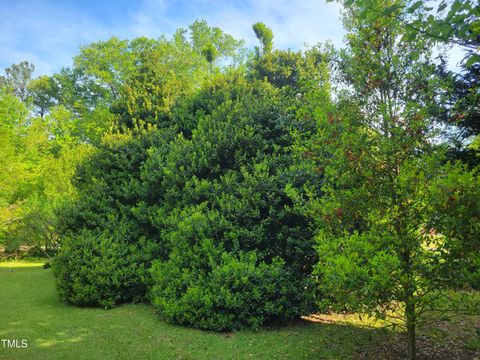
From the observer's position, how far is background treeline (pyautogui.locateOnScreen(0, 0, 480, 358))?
434 centimetres

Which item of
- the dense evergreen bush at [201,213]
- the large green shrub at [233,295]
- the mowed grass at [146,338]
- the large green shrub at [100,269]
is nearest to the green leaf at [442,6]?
the dense evergreen bush at [201,213]

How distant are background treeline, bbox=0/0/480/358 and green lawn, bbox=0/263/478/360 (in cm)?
45

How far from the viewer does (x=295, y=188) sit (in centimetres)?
639

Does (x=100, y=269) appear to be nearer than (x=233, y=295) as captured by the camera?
No

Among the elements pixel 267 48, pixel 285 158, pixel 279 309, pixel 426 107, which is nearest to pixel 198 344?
pixel 279 309

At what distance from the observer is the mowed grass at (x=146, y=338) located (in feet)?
18.8

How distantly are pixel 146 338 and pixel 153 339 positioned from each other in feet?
0.50

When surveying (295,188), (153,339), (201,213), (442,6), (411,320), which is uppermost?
(442,6)

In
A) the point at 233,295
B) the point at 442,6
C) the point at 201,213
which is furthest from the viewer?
the point at 201,213

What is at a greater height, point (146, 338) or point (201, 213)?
point (201, 213)

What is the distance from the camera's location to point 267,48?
18.5 m

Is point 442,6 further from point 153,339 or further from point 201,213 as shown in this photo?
point 153,339

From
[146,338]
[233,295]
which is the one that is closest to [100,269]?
[146,338]

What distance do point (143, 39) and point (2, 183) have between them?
19326 millimetres
